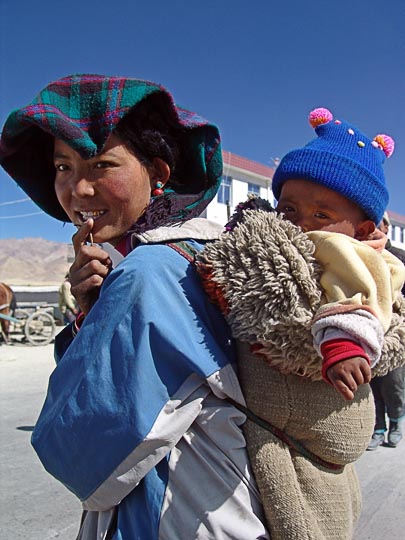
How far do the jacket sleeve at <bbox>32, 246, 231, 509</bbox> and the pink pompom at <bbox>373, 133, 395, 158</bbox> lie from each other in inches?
32.0

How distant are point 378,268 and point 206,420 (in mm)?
481

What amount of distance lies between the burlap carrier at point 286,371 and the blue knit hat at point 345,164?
303 millimetres

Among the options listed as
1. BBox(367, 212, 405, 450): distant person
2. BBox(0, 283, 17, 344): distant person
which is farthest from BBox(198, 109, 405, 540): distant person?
BBox(0, 283, 17, 344): distant person

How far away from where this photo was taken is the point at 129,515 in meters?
1.04

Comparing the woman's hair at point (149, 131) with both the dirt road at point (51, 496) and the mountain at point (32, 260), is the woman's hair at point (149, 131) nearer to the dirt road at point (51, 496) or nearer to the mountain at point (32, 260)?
the dirt road at point (51, 496)

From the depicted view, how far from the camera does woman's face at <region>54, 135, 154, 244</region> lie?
133 cm

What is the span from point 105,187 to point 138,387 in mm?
→ 574

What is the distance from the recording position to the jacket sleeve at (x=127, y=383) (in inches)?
38.3

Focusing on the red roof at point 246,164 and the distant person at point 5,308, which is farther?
the red roof at point 246,164

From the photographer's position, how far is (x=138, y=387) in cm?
98

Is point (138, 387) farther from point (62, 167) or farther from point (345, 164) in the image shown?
point (345, 164)

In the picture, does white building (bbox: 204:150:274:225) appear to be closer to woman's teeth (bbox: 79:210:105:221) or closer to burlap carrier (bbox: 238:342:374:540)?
woman's teeth (bbox: 79:210:105:221)

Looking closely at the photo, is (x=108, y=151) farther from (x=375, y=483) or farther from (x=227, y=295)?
(x=375, y=483)

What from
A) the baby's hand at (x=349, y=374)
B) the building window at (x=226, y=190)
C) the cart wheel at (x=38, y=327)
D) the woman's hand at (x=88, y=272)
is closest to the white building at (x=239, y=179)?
the building window at (x=226, y=190)
